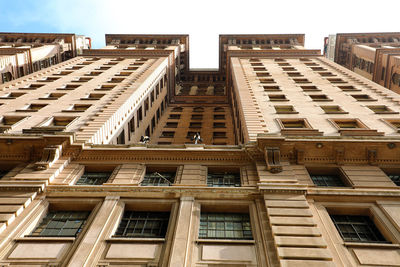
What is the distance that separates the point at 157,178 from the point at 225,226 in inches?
205

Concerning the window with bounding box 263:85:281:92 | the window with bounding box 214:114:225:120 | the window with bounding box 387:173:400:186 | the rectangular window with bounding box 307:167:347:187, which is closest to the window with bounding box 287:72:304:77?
the window with bounding box 263:85:281:92

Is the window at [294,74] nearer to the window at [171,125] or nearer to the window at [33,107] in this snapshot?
the window at [171,125]

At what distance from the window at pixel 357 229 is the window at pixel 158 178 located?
26.2ft

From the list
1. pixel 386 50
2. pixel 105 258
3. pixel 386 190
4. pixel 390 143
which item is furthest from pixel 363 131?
pixel 386 50

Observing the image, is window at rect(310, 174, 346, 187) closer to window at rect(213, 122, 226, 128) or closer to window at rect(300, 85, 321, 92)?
window at rect(300, 85, 321, 92)

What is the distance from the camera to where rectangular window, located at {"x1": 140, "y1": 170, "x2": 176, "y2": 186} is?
14039 mm

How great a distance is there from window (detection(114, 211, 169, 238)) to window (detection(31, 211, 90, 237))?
5.71 ft

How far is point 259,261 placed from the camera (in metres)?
8.74

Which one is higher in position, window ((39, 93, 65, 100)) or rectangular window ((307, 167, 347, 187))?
window ((39, 93, 65, 100))

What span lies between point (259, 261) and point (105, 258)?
17.1ft

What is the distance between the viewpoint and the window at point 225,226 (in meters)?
10.3

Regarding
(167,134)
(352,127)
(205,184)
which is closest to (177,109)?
(167,134)

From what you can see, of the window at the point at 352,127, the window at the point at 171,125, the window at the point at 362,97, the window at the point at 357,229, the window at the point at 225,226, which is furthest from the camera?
the window at the point at 171,125

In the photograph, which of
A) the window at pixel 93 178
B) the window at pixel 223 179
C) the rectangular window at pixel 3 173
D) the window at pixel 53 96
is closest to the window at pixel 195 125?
the window at pixel 53 96
